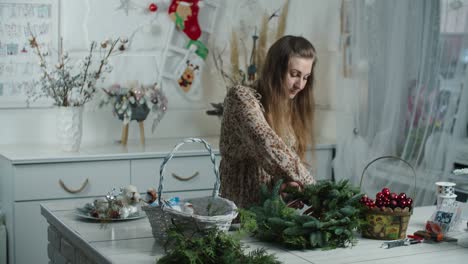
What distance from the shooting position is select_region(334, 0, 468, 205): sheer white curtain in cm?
381

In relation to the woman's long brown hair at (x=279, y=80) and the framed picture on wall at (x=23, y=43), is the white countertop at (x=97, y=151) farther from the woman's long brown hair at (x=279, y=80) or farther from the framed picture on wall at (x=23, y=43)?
the woman's long brown hair at (x=279, y=80)

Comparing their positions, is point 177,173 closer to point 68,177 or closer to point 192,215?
point 68,177

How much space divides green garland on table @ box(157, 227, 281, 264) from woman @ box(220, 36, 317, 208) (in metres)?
0.67

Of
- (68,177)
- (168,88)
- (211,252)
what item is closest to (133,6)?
(168,88)

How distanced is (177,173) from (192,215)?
2.09 meters

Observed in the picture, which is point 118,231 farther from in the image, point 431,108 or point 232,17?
point 232,17

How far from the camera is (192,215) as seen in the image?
7.41 ft

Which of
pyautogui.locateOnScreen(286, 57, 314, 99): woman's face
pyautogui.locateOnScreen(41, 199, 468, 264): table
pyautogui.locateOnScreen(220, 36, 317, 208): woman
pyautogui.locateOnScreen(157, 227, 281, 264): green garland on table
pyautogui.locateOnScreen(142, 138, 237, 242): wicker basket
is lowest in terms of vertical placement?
pyautogui.locateOnScreen(41, 199, 468, 264): table

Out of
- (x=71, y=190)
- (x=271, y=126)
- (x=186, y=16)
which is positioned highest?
(x=186, y=16)

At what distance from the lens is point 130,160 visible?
13.9 ft

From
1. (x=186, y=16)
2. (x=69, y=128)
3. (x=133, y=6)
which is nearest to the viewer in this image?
(x=69, y=128)

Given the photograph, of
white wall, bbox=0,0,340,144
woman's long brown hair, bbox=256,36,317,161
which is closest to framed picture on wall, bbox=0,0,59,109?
white wall, bbox=0,0,340,144

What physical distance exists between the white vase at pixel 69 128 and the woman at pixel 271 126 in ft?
4.54

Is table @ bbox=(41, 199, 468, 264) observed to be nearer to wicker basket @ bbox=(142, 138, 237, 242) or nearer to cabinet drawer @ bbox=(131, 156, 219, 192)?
wicker basket @ bbox=(142, 138, 237, 242)
